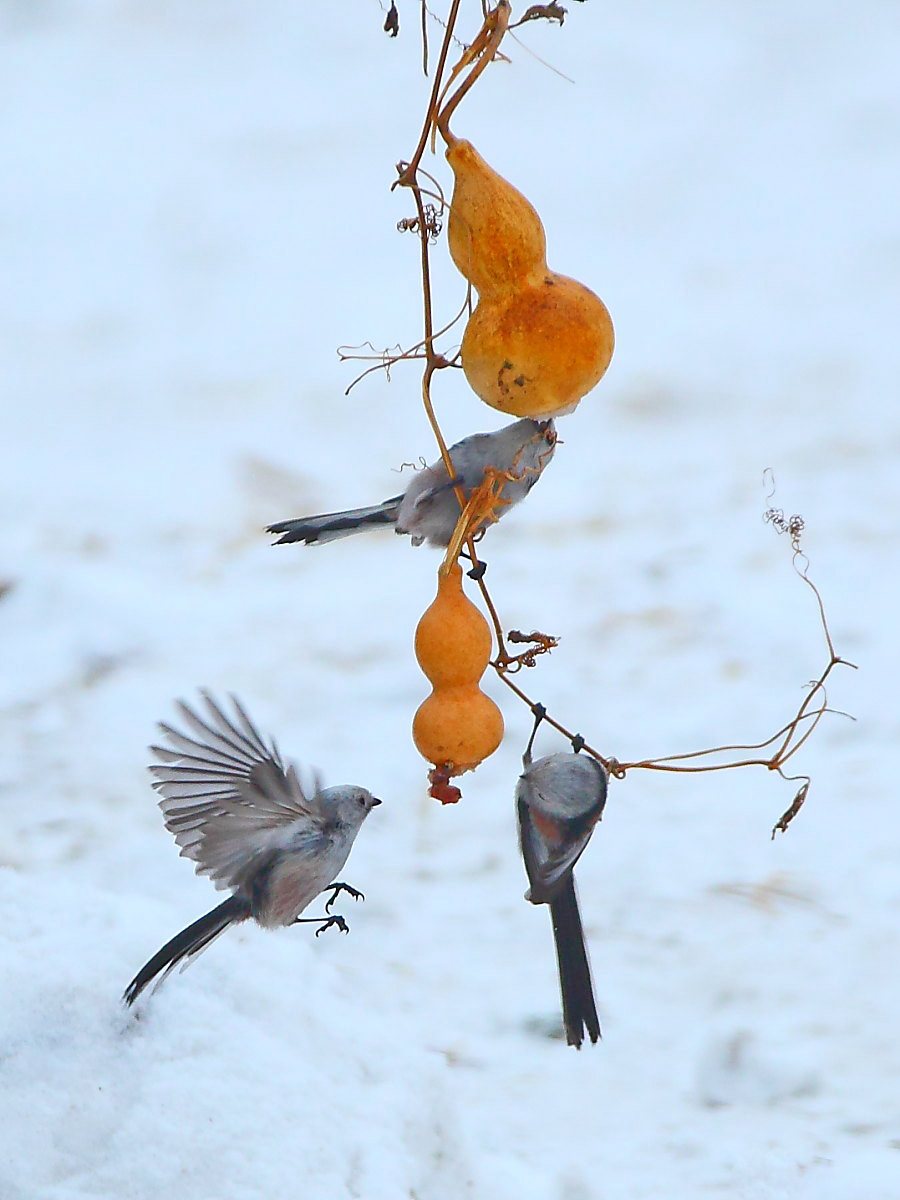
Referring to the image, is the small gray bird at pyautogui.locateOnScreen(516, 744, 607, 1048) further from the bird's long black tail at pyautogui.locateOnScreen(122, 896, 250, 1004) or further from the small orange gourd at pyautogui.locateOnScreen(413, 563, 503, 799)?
the bird's long black tail at pyautogui.locateOnScreen(122, 896, 250, 1004)

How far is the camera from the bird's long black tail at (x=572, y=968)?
3.95 feet

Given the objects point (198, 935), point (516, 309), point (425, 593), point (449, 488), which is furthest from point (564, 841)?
point (425, 593)

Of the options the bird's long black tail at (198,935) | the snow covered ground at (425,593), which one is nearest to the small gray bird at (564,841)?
the bird's long black tail at (198,935)

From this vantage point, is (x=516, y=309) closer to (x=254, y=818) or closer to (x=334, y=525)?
(x=334, y=525)

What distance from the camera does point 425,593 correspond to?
315cm

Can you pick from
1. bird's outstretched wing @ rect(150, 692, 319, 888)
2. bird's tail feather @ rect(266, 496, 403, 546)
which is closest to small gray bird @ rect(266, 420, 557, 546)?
bird's tail feather @ rect(266, 496, 403, 546)

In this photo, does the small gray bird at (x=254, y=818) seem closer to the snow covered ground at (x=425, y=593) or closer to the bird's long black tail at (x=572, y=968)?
the bird's long black tail at (x=572, y=968)

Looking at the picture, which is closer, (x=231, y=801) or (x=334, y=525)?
(x=334, y=525)

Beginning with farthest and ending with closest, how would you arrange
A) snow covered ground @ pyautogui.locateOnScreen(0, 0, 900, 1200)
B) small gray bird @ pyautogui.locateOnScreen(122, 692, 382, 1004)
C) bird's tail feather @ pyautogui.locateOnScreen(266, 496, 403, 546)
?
snow covered ground @ pyautogui.locateOnScreen(0, 0, 900, 1200) < small gray bird @ pyautogui.locateOnScreen(122, 692, 382, 1004) < bird's tail feather @ pyautogui.locateOnScreen(266, 496, 403, 546)

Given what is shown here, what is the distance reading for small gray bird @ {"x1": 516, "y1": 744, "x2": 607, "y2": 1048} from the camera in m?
1.16

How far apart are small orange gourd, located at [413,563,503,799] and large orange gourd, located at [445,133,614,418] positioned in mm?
167

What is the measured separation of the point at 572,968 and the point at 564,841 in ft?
0.39

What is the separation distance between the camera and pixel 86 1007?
71.6 inches

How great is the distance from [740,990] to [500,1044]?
373mm
